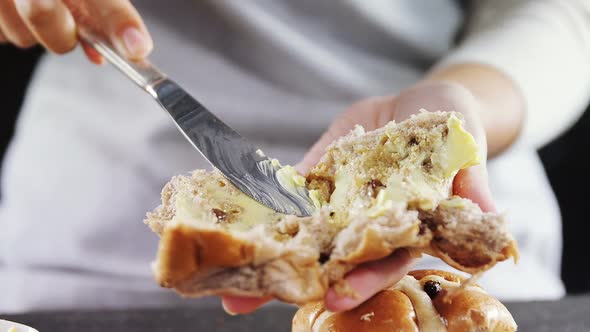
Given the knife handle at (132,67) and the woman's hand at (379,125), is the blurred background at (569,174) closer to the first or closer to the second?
the knife handle at (132,67)

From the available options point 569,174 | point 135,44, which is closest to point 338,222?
point 135,44

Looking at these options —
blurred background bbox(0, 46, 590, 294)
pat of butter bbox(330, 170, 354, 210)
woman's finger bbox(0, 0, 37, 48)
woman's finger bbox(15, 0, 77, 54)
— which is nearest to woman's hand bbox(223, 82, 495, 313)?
pat of butter bbox(330, 170, 354, 210)

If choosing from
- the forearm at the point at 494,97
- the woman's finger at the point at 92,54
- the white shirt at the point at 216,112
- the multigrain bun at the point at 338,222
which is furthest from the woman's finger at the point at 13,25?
the forearm at the point at 494,97

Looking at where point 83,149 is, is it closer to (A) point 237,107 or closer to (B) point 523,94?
(A) point 237,107

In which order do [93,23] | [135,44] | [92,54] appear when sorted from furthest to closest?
[92,54] → [93,23] → [135,44]

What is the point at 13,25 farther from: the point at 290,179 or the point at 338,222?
the point at 338,222

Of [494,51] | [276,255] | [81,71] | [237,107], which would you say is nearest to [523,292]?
[494,51]

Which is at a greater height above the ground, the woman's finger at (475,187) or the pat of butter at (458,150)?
the pat of butter at (458,150)
